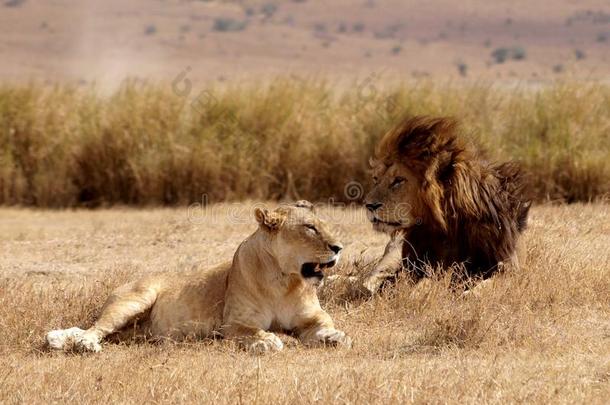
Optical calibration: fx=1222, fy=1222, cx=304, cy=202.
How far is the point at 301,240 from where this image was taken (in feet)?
20.4

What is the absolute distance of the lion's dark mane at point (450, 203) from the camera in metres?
7.26

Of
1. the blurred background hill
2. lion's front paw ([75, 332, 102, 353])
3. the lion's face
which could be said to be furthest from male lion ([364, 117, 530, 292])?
the blurred background hill

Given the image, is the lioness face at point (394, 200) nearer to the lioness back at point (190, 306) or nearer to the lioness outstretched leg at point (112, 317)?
the lioness back at point (190, 306)

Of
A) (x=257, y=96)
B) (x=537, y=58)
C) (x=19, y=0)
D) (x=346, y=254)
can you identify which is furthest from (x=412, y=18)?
(x=346, y=254)

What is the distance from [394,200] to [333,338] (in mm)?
1265

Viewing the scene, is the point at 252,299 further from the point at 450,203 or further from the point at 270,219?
the point at 450,203

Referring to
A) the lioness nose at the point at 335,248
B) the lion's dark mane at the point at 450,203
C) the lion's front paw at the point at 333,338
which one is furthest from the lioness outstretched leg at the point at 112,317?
the lion's dark mane at the point at 450,203

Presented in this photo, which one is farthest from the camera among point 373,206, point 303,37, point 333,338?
point 303,37

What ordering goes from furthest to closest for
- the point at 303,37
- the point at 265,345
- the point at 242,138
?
the point at 303,37 < the point at 242,138 < the point at 265,345

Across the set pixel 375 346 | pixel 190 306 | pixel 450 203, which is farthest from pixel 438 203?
pixel 190 306

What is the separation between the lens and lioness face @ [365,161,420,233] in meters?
7.21

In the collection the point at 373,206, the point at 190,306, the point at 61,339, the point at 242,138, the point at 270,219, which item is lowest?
the point at 242,138

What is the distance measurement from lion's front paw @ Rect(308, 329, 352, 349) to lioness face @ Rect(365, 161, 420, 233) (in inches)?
44.3

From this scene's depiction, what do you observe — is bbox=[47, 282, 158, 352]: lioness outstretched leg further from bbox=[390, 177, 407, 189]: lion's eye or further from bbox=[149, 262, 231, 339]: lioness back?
bbox=[390, 177, 407, 189]: lion's eye
